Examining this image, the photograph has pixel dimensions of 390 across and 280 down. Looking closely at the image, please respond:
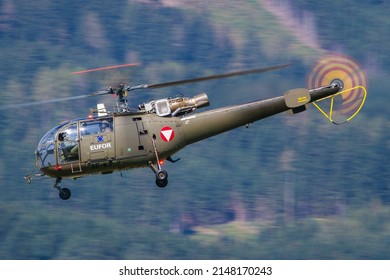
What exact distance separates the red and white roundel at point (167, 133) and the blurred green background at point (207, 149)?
51694 mm

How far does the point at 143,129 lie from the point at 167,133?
3.42 ft

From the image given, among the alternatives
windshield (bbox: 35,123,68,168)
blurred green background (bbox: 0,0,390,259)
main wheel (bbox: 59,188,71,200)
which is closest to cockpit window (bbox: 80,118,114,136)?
windshield (bbox: 35,123,68,168)

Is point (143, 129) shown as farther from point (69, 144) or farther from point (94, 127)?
point (69, 144)

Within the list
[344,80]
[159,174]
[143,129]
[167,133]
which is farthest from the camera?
[344,80]

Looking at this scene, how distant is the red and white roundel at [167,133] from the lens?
51125 millimetres

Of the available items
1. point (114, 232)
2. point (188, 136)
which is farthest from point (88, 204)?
point (188, 136)

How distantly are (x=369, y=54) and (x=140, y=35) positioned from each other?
32865 mm

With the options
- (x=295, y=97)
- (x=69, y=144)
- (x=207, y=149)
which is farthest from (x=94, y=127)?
(x=207, y=149)

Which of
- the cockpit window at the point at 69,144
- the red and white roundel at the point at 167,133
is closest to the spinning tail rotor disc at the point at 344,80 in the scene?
the red and white roundel at the point at 167,133

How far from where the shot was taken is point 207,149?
14550 cm

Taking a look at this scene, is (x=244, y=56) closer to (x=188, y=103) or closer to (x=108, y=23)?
(x=108, y=23)

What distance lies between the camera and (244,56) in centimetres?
16750

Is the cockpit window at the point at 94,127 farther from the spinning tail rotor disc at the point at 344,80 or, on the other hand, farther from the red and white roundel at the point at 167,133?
the spinning tail rotor disc at the point at 344,80

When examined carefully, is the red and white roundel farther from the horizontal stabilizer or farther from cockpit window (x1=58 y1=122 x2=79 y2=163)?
the horizontal stabilizer
